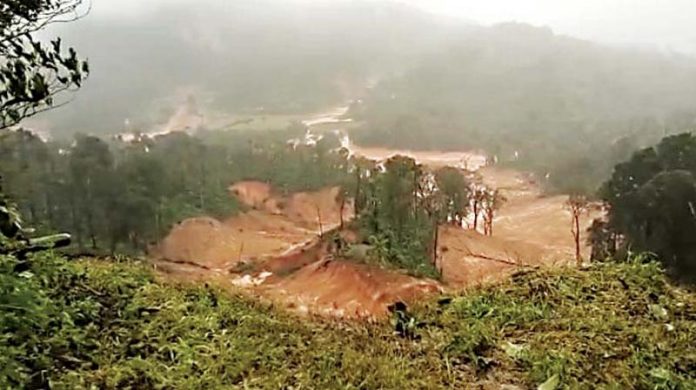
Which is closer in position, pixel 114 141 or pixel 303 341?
pixel 303 341

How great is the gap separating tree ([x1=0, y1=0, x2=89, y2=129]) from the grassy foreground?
805 mm

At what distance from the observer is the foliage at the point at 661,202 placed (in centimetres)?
1427

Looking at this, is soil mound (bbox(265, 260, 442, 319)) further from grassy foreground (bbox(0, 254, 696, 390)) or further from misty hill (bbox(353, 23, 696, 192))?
misty hill (bbox(353, 23, 696, 192))

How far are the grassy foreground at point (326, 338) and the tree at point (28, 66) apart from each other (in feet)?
2.64

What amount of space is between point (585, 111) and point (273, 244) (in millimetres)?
63773

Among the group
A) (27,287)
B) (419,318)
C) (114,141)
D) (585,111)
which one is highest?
(27,287)

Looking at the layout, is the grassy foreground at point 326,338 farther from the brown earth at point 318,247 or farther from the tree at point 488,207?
the tree at point 488,207

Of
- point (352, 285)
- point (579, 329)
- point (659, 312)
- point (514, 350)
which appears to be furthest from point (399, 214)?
point (514, 350)

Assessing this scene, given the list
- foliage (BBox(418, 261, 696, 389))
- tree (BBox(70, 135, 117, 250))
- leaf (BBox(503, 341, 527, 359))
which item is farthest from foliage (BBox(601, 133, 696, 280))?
tree (BBox(70, 135, 117, 250))

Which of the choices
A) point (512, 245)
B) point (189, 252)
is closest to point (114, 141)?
point (189, 252)

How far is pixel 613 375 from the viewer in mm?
2975

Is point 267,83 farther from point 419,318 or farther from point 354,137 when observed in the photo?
point 419,318

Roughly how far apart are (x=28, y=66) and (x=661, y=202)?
14.6 m

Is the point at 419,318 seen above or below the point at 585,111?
above
